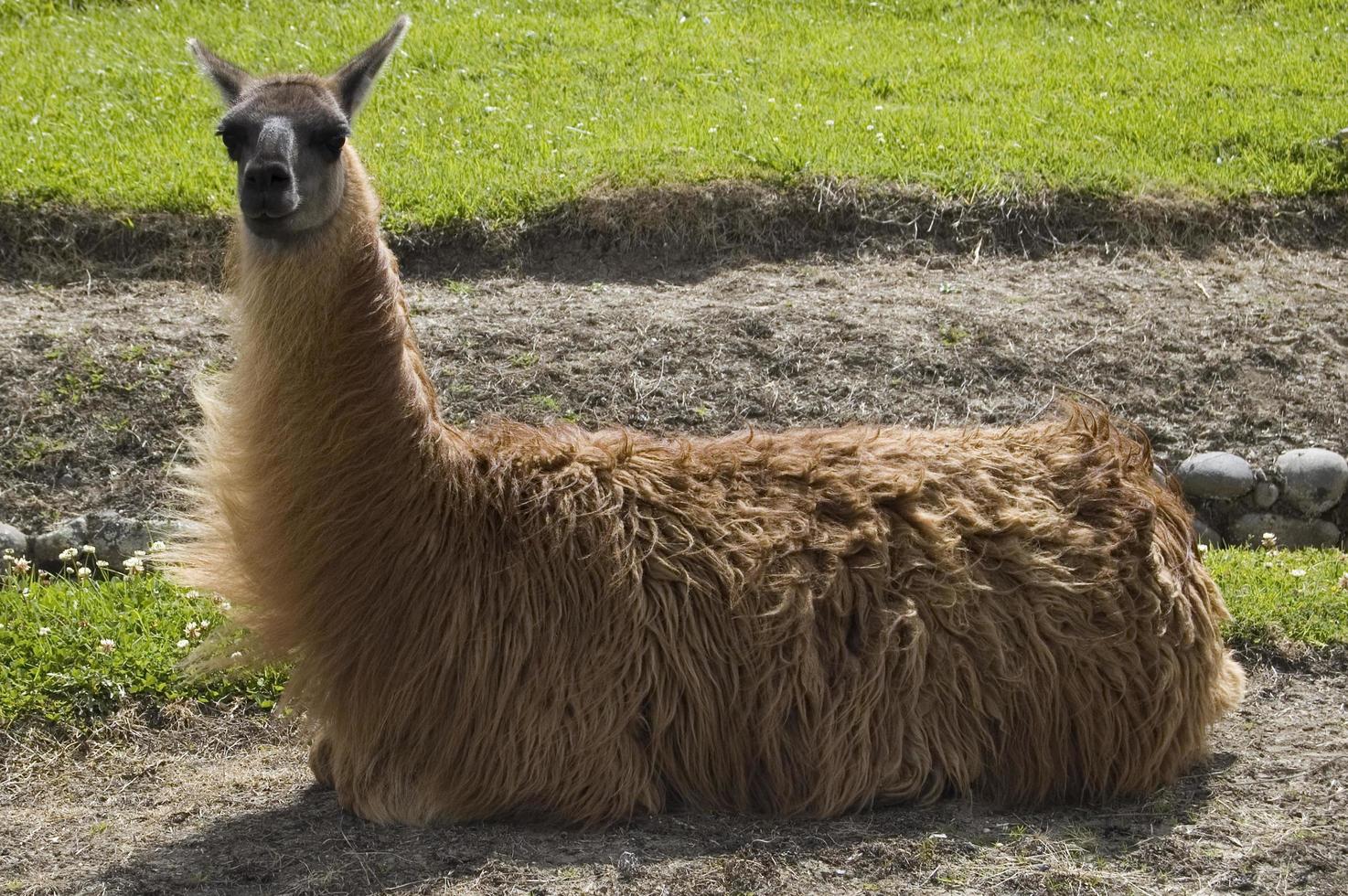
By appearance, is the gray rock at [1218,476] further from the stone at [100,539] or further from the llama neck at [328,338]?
the stone at [100,539]

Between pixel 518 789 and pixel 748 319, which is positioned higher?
pixel 748 319

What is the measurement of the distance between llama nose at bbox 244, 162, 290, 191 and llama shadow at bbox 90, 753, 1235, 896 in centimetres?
182

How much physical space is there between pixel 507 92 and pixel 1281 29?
7.34 meters

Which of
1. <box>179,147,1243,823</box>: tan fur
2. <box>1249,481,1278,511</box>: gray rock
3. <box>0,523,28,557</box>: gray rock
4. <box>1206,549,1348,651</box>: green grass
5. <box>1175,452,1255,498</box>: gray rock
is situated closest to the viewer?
<box>179,147,1243,823</box>: tan fur

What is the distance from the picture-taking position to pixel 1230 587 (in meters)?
5.66

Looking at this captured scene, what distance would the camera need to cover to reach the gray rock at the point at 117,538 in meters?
6.27

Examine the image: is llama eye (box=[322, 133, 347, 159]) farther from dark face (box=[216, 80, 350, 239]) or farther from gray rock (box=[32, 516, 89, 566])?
gray rock (box=[32, 516, 89, 566])

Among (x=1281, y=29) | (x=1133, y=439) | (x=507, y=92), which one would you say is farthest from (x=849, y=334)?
(x=1281, y=29)

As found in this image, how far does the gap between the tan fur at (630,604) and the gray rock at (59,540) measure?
7.39 feet

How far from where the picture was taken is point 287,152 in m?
3.76

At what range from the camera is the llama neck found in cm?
389

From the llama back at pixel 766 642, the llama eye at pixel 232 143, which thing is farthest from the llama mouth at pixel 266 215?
the llama back at pixel 766 642

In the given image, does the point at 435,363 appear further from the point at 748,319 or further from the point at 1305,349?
the point at 1305,349

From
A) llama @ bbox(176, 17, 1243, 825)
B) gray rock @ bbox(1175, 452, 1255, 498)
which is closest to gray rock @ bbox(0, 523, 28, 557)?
llama @ bbox(176, 17, 1243, 825)
